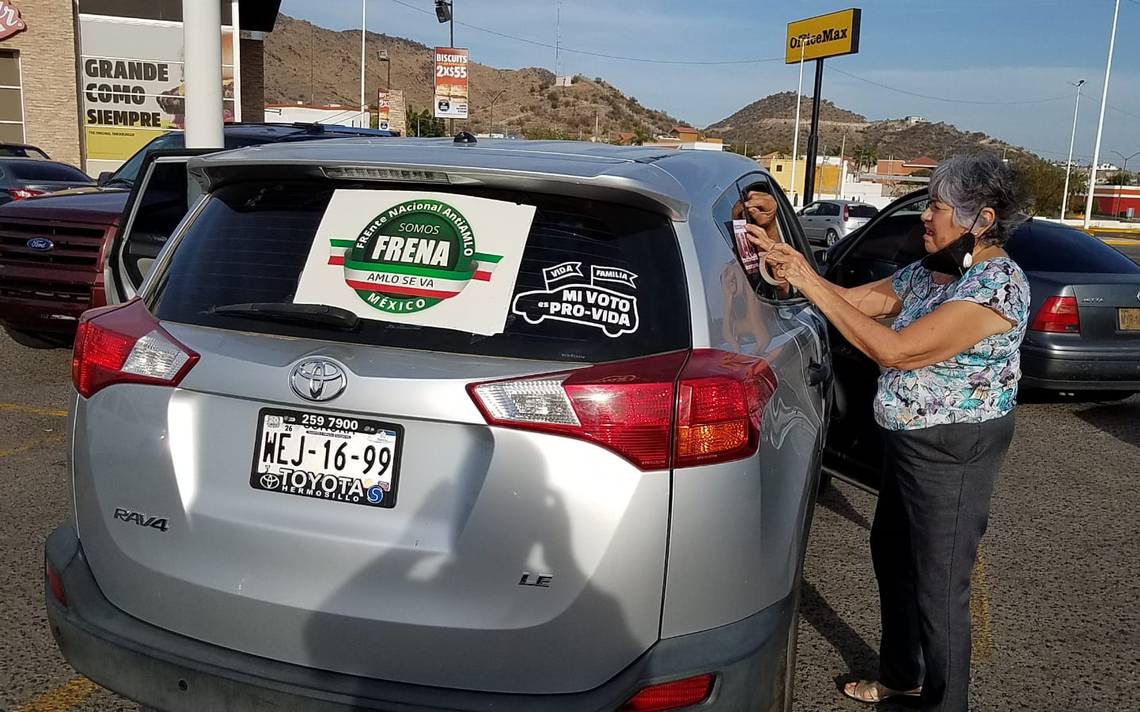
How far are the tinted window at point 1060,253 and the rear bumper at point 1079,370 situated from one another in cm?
68

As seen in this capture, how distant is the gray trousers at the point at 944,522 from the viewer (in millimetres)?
2816

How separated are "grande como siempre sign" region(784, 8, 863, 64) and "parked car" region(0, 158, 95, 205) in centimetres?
3199

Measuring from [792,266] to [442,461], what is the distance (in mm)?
1302

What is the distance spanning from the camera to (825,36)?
41.4m

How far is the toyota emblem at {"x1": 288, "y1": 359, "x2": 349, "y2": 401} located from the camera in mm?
2107

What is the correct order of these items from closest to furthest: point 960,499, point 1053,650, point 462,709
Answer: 1. point 462,709
2. point 960,499
3. point 1053,650

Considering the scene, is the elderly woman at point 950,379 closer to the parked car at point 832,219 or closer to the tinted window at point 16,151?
the tinted window at point 16,151

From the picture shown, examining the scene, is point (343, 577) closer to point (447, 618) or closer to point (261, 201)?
point (447, 618)

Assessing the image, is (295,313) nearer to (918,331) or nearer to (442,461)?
(442,461)

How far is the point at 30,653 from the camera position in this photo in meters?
3.37

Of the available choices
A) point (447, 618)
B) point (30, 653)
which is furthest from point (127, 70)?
point (447, 618)

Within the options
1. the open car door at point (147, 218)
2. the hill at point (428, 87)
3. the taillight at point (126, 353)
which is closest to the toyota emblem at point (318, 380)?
the taillight at point (126, 353)

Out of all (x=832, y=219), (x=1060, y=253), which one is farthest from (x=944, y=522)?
(x=832, y=219)

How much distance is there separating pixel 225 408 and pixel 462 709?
0.86 m
